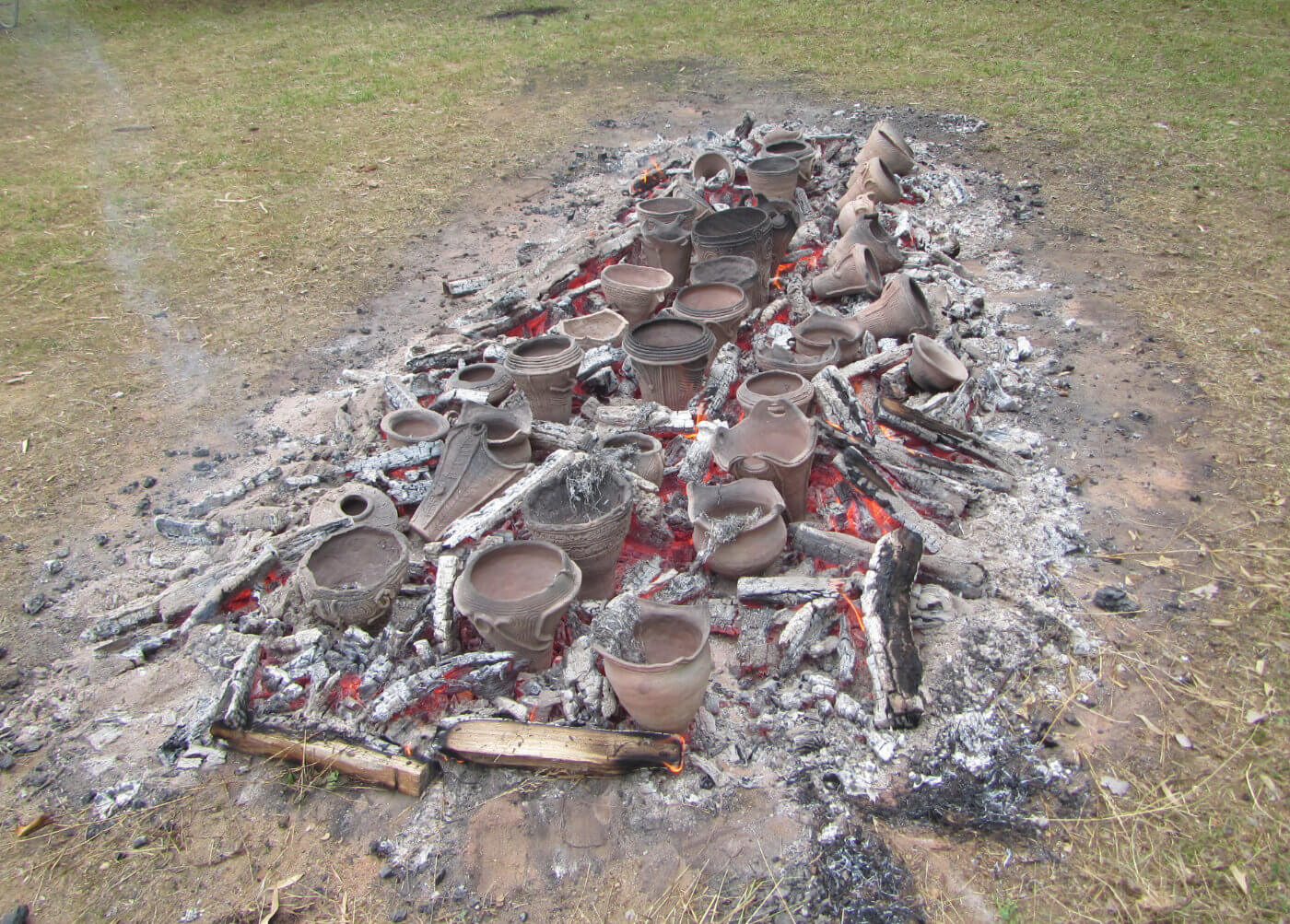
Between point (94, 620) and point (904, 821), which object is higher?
point (904, 821)

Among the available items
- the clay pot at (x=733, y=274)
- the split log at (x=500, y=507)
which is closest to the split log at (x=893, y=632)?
the split log at (x=500, y=507)

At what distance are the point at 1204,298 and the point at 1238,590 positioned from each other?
4.04 m

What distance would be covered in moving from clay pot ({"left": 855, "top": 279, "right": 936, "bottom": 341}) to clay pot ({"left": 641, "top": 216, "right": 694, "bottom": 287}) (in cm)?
180

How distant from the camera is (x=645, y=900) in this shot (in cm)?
324

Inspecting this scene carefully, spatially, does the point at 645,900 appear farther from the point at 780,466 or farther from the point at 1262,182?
the point at 1262,182

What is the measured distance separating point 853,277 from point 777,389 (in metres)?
2.05

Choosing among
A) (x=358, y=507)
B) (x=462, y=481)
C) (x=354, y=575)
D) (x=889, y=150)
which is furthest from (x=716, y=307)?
(x=889, y=150)

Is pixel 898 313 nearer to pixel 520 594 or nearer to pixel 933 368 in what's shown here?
pixel 933 368

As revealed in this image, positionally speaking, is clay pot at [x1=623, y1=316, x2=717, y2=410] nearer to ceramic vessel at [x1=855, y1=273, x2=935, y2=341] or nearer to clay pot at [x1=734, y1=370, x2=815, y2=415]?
clay pot at [x1=734, y1=370, x2=815, y2=415]

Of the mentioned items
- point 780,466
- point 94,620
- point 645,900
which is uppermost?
point 780,466

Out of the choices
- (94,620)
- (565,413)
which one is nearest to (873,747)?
(565,413)

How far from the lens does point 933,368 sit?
5.96m

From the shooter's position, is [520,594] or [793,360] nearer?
[520,594]

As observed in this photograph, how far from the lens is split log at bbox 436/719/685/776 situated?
366 cm
